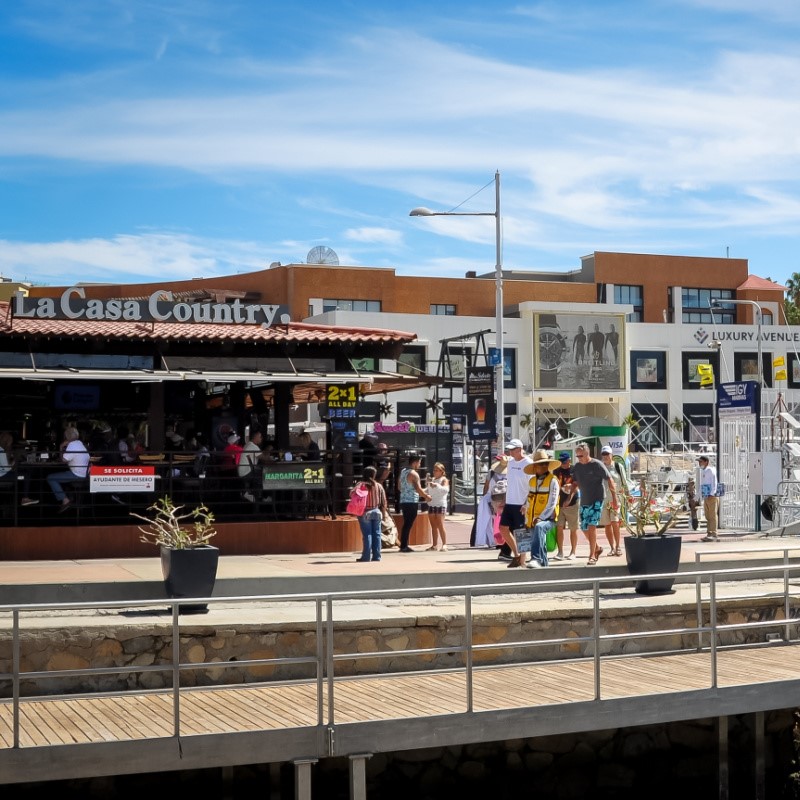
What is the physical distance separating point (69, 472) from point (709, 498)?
503 inches

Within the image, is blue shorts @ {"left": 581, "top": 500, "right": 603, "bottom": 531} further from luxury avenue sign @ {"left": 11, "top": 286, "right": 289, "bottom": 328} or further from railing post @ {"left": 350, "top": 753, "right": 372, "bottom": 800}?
railing post @ {"left": 350, "top": 753, "right": 372, "bottom": 800}

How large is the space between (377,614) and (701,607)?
3278 millimetres

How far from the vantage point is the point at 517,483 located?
53.0 feet

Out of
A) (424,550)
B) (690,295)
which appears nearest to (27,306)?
(424,550)

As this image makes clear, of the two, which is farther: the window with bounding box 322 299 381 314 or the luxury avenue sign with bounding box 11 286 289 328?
the window with bounding box 322 299 381 314

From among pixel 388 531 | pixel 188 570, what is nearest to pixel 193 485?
pixel 388 531

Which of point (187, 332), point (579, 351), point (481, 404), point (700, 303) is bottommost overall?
point (481, 404)

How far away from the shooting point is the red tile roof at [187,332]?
64.0ft

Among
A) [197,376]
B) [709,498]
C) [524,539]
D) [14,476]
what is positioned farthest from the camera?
[709,498]

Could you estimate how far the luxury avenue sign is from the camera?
64.3 feet

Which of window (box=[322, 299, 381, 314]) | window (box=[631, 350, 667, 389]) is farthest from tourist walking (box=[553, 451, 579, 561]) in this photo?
window (box=[631, 350, 667, 389])

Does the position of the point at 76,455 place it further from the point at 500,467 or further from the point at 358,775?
the point at 358,775

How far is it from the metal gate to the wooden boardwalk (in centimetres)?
1394

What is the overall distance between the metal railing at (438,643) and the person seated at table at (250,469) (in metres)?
6.72
